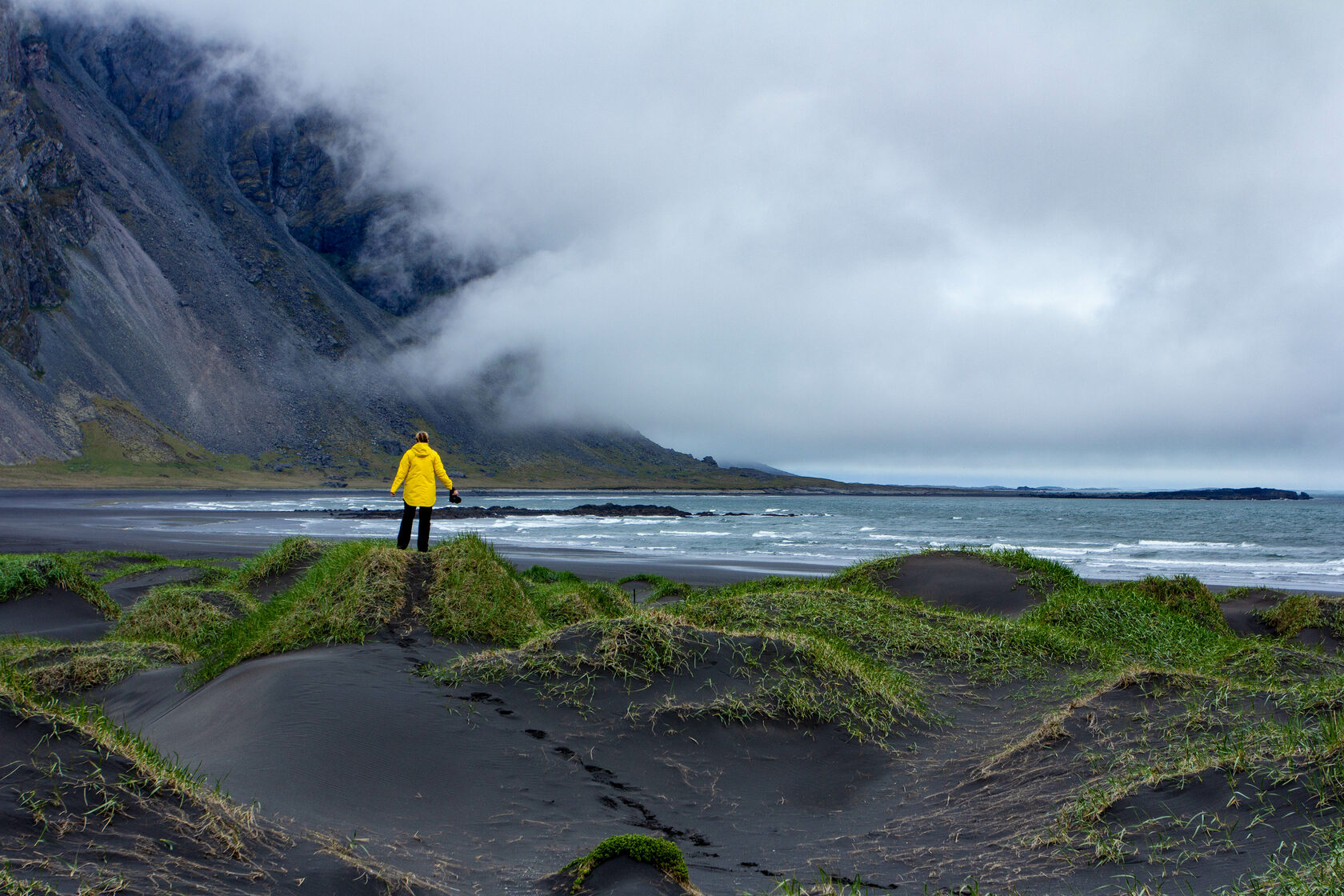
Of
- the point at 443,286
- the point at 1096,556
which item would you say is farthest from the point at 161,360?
the point at 1096,556

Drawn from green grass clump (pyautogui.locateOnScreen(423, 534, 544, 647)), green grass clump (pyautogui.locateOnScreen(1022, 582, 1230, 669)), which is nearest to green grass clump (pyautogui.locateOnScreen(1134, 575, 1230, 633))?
green grass clump (pyautogui.locateOnScreen(1022, 582, 1230, 669))

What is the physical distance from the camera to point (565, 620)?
12.7m

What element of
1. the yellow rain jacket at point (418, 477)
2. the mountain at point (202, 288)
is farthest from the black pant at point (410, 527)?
the mountain at point (202, 288)

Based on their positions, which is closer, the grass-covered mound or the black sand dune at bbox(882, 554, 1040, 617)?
the grass-covered mound

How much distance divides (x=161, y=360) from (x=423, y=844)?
435 ft

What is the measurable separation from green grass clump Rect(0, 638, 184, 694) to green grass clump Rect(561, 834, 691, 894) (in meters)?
7.61

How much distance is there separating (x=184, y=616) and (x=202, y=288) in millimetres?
140801

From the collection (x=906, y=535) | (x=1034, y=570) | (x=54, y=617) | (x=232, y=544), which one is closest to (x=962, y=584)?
(x=1034, y=570)

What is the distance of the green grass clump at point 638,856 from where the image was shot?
15.4 ft

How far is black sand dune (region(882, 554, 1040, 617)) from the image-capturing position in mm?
17219

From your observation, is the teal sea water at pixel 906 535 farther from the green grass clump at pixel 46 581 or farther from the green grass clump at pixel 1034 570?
the green grass clump at pixel 46 581

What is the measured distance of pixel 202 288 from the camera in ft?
431

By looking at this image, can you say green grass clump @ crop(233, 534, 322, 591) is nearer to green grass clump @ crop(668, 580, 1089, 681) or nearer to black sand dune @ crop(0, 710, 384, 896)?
green grass clump @ crop(668, 580, 1089, 681)

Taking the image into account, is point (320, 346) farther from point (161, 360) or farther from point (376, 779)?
point (376, 779)
